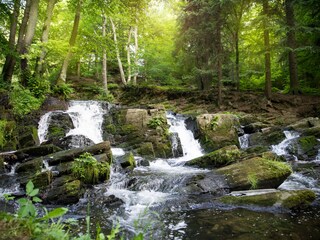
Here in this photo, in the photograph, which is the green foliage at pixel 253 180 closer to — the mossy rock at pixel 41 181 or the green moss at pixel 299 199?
the green moss at pixel 299 199

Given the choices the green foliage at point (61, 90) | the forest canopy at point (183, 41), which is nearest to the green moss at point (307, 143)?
the forest canopy at point (183, 41)

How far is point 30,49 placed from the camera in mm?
13375

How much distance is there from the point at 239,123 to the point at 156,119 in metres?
4.32

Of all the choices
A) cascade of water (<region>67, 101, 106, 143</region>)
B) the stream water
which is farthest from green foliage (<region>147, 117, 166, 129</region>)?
the stream water

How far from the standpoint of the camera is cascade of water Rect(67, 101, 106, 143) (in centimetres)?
1324

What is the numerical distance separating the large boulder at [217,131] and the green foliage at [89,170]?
5.91 m

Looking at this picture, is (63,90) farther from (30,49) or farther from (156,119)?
(156,119)

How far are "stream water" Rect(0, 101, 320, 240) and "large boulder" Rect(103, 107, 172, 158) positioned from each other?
7.19ft

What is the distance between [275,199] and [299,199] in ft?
1.63

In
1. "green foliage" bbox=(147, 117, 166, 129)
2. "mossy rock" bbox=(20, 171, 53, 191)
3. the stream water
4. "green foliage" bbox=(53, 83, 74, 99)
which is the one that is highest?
"green foliage" bbox=(53, 83, 74, 99)

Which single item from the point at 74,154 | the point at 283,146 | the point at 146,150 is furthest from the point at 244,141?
the point at 74,154

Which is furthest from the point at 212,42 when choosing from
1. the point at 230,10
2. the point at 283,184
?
the point at 283,184

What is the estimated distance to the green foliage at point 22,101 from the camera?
12.3 m

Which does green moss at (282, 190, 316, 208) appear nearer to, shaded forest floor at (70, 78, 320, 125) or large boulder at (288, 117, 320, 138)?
large boulder at (288, 117, 320, 138)
